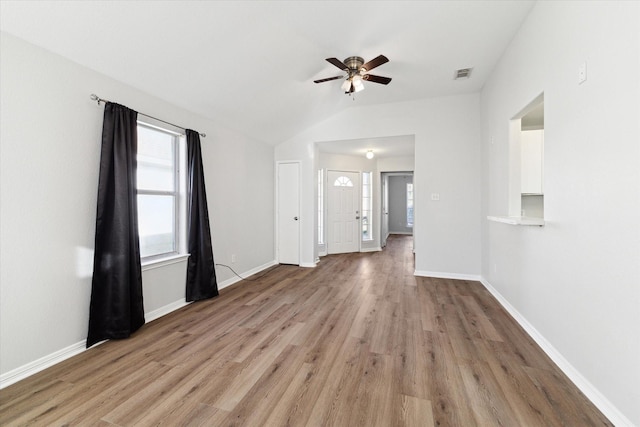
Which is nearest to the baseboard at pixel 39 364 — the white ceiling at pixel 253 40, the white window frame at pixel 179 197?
the white window frame at pixel 179 197

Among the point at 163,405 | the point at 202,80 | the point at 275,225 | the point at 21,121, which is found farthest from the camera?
the point at 275,225

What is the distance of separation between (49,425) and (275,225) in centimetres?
422

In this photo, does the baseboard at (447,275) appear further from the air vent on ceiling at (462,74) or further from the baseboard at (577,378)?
the air vent on ceiling at (462,74)

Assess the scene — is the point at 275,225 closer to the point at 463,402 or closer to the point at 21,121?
the point at 21,121

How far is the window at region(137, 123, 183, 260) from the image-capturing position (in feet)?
9.57

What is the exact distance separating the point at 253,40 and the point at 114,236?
7.49 ft

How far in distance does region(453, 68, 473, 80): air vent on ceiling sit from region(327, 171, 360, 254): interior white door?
3.34 meters

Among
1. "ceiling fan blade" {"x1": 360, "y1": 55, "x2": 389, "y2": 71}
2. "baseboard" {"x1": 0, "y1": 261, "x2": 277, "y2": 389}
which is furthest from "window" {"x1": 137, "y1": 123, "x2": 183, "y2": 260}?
"ceiling fan blade" {"x1": 360, "y1": 55, "x2": 389, "y2": 71}

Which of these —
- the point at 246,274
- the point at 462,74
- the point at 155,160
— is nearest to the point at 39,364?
the point at 155,160

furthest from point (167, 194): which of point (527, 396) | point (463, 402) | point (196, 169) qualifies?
point (527, 396)

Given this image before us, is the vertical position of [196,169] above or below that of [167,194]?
above

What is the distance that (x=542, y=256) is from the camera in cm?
233

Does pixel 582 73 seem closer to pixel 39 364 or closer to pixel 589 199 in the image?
pixel 589 199

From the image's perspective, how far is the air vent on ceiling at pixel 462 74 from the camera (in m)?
3.63
